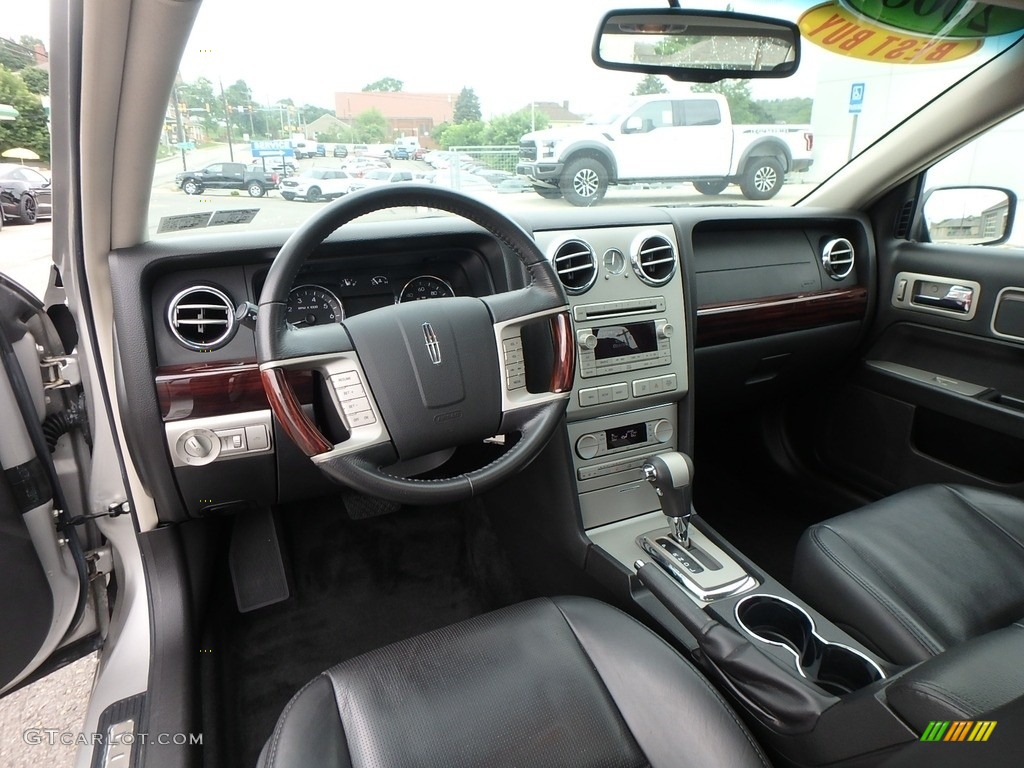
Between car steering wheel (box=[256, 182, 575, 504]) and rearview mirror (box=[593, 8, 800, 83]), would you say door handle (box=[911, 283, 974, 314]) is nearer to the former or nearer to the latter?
rearview mirror (box=[593, 8, 800, 83])

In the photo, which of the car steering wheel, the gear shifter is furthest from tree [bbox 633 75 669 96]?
the gear shifter

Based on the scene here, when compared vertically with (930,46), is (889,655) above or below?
below

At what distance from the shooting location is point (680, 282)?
1856mm

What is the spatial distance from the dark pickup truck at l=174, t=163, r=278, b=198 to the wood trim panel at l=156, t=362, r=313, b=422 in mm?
380

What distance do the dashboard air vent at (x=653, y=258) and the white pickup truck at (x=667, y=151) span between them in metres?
0.23

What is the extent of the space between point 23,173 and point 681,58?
4.99ft

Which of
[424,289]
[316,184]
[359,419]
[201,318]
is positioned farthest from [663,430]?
[201,318]

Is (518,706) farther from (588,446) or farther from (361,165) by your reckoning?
(361,165)

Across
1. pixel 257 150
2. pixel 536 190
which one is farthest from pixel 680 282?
pixel 257 150

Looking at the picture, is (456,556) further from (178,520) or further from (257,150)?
(257,150)

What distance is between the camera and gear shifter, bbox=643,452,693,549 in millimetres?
1593

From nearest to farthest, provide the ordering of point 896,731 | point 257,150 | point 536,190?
point 896,731 → point 257,150 → point 536,190

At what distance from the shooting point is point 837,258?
237 centimetres

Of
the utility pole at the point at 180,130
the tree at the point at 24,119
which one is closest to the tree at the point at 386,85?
the utility pole at the point at 180,130
